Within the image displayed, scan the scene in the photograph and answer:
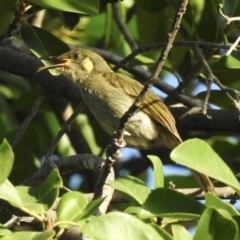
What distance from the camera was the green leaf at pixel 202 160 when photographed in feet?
9.24

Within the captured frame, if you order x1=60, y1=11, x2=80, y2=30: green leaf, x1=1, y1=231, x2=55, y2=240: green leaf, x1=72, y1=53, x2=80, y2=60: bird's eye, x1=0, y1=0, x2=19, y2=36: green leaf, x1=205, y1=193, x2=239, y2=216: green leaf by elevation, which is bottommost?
x1=72, y1=53, x2=80, y2=60: bird's eye

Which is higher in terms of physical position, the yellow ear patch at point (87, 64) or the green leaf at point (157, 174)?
the green leaf at point (157, 174)

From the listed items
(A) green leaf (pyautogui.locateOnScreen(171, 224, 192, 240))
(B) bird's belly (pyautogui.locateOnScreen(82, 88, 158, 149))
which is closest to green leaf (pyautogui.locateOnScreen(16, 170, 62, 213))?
(A) green leaf (pyautogui.locateOnScreen(171, 224, 192, 240))

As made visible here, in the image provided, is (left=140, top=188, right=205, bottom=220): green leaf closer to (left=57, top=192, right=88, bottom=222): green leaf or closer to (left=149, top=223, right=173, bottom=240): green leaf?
(left=149, top=223, right=173, bottom=240): green leaf

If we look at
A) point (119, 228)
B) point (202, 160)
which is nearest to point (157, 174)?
point (202, 160)

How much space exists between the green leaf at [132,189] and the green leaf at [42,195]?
0.22m

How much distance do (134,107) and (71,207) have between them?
58 cm

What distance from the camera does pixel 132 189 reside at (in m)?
3.12

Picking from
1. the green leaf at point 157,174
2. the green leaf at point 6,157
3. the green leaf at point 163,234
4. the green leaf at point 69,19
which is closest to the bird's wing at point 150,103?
the green leaf at point 69,19

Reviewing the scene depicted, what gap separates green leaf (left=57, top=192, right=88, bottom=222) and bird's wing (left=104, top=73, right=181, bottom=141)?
2146 millimetres

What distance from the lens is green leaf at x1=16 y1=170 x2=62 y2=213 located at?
298 cm

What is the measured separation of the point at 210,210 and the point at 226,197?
173 centimetres

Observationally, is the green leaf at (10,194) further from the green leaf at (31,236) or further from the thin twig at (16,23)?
the thin twig at (16,23)

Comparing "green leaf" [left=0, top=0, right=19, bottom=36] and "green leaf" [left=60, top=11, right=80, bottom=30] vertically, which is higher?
"green leaf" [left=0, top=0, right=19, bottom=36]
